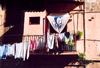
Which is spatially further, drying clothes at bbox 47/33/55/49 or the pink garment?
the pink garment

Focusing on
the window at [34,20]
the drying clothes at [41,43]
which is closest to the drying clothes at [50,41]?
the drying clothes at [41,43]

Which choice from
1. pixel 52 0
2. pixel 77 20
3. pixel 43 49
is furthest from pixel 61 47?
pixel 52 0

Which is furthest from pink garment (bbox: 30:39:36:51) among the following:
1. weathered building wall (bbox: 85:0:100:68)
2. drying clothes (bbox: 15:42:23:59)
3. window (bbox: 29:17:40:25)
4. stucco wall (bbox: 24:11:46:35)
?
weathered building wall (bbox: 85:0:100:68)

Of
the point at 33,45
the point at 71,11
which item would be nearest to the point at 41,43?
the point at 33,45

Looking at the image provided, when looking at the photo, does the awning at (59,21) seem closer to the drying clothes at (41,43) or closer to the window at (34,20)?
the window at (34,20)

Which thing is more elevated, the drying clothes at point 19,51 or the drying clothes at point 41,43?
the drying clothes at point 41,43

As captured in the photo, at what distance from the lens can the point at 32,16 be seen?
1116cm

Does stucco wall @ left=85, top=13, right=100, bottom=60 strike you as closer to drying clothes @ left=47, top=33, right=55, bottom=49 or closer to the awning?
the awning

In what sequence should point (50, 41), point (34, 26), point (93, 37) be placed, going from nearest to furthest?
1. point (50, 41)
2. point (34, 26)
3. point (93, 37)

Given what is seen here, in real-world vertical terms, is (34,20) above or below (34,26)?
above

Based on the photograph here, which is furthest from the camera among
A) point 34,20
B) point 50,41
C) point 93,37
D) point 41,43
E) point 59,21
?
point 34,20

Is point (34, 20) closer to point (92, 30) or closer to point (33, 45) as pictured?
point (33, 45)

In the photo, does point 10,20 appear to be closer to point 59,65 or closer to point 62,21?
point 62,21

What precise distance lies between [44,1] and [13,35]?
3.76 metres
